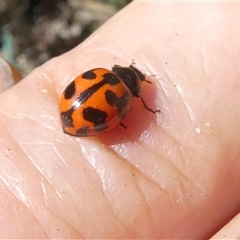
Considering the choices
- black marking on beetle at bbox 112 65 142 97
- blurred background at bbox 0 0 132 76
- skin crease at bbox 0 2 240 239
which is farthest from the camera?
blurred background at bbox 0 0 132 76

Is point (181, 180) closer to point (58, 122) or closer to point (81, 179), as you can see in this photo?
point (81, 179)

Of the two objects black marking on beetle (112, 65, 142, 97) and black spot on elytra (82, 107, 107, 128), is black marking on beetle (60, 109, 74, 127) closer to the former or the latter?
black spot on elytra (82, 107, 107, 128)

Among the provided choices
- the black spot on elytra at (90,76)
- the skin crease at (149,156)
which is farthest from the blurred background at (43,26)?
the black spot on elytra at (90,76)

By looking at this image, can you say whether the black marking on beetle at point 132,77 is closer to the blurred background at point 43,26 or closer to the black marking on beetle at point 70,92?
the black marking on beetle at point 70,92

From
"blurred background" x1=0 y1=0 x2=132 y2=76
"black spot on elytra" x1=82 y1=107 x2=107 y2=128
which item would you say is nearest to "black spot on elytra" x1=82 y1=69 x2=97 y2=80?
"black spot on elytra" x1=82 y1=107 x2=107 y2=128

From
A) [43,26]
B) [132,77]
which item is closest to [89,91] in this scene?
[132,77]

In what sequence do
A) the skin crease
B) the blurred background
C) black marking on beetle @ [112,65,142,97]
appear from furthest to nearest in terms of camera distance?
the blurred background → black marking on beetle @ [112,65,142,97] → the skin crease

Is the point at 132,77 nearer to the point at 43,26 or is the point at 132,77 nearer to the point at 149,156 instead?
the point at 149,156

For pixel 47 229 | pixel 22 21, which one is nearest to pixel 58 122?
pixel 47 229
